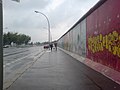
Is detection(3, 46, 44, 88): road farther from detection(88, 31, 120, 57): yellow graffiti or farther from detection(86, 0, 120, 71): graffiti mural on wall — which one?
detection(88, 31, 120, 57): yellow graffiti

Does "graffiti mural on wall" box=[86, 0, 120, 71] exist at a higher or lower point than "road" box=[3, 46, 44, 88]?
higher

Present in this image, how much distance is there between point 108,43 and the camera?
1526 centimetres

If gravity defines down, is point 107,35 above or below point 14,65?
above

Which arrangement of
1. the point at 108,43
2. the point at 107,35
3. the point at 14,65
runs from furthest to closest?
the point at 14,65 < the point at 107,35 < the point at 108,43

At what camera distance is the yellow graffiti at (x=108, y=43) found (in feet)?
43.7

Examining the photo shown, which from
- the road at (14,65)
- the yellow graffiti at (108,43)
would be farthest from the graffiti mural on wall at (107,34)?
the road at (14,65)

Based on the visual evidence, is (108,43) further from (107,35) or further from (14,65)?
(14,65)

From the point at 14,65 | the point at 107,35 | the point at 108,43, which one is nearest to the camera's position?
the point at 108,43

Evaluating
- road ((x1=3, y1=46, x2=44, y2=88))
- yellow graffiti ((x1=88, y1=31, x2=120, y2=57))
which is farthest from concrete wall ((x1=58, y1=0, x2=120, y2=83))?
road ((x1=3, y1=46, x2=44, y2=88))

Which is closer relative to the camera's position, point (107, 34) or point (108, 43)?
point (108, 43)

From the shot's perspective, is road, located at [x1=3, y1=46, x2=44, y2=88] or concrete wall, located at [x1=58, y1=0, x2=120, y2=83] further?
road, located at [x1=3, y1=46, x2=44, y2=88]

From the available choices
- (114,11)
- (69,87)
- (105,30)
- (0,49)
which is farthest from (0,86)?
(105,30)

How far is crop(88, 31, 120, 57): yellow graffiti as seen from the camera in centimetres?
1332

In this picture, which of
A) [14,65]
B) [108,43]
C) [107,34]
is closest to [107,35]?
[107,34]
